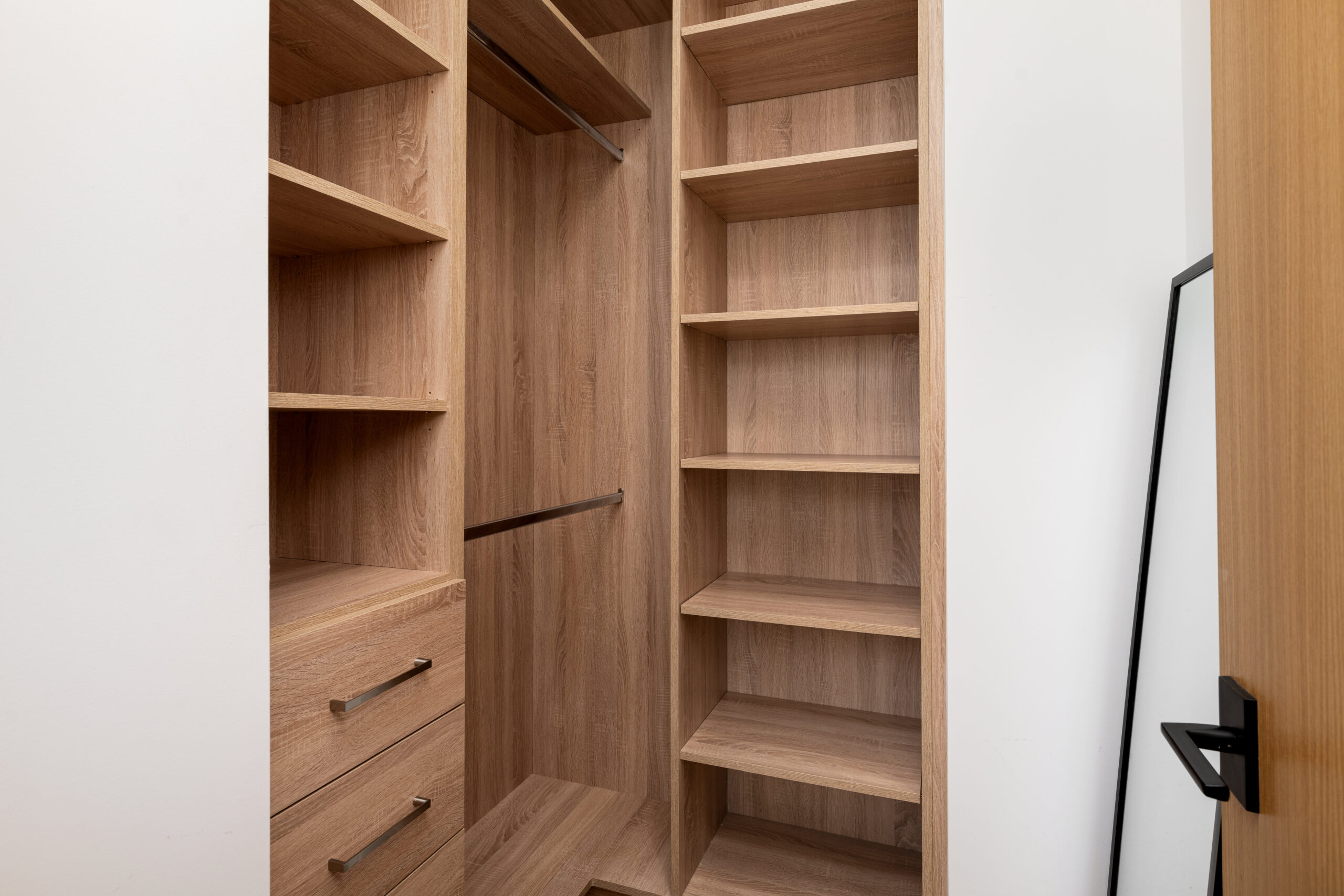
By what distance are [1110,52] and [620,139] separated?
133cm

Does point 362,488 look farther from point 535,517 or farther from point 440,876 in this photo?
point 440,876

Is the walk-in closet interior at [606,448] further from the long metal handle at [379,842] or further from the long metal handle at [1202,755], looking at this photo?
the long metal handle at [1202,755]

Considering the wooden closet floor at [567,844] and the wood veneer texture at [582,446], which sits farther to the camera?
the wood veneer texture at [582,446]

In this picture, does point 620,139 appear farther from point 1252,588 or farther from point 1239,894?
point 1239,894

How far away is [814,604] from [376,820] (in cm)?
104

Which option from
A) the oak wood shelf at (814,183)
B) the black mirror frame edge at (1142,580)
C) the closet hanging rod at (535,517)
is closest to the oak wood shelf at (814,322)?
the oak wood shelf at (814,183)

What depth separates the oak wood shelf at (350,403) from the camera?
96cm

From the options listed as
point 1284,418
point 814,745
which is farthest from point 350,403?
point 814,745

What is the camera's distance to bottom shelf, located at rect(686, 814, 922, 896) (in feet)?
5.53

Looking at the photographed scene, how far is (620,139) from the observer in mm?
2162

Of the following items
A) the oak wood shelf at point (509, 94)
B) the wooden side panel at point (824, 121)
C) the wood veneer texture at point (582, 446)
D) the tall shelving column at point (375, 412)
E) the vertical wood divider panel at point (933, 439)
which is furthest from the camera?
the wood veneer texture at point (582, 446)

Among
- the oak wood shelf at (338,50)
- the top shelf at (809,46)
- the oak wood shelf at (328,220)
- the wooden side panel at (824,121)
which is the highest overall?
the top shelf at (809,46)

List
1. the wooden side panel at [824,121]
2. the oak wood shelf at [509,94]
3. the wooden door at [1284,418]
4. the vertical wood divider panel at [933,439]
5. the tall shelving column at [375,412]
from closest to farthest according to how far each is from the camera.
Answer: the wooden door at [1284,418]
the tall shelving column at [375,412]
the vertical wood divider panel at [933,439]
the oak wood shelf at [509,94]
the wooden side panel at [824,121]

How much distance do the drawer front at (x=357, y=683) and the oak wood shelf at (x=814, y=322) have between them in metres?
0.86
